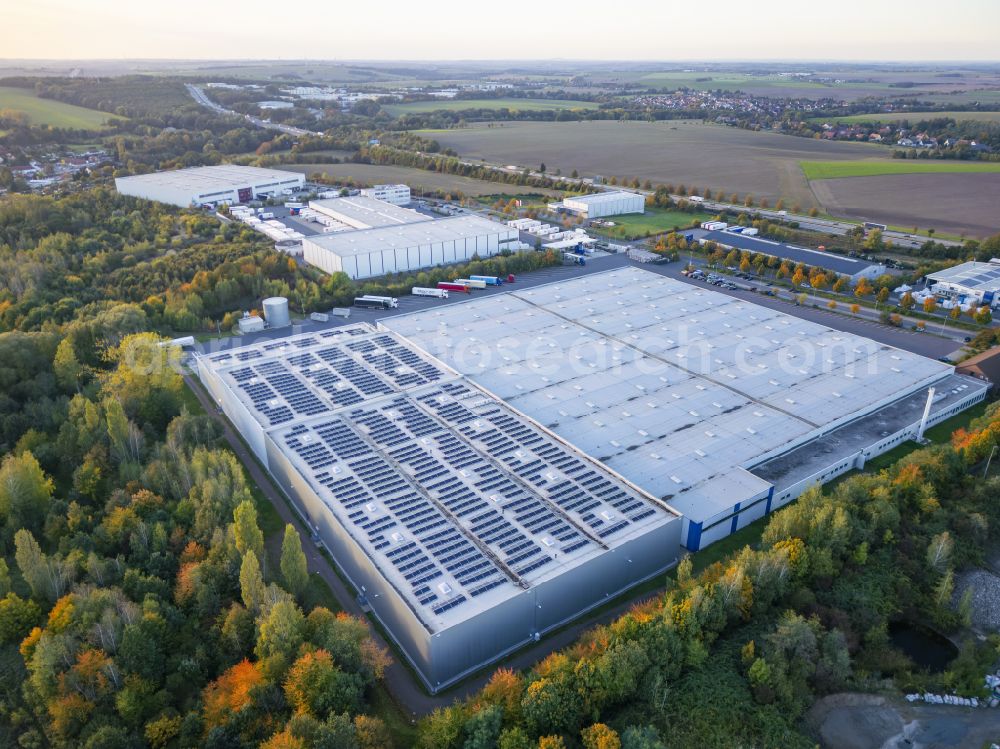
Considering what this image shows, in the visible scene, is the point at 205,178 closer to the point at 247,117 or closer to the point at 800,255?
the point at 800,255

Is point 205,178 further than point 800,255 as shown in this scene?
Yes

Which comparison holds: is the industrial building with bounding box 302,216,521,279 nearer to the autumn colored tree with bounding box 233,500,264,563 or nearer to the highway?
the autumn colored tree with bounding box 233,500,264,563

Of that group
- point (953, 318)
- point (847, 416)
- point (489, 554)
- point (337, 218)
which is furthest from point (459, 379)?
point (337, 218)

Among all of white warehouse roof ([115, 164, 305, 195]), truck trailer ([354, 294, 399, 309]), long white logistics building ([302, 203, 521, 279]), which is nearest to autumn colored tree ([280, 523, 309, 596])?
truck trailer ([354, 294, 399, 309])

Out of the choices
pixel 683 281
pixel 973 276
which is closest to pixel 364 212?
pixel 683 281

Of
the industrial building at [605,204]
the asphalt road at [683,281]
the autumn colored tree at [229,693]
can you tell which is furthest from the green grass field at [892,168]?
the autumn colored tree at [229,693]
